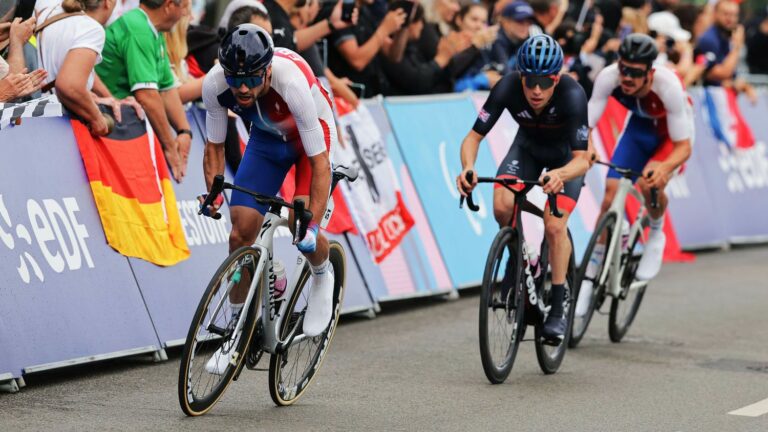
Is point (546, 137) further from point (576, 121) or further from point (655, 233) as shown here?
point (655, 233)

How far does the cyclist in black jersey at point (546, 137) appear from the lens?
7.83 metres

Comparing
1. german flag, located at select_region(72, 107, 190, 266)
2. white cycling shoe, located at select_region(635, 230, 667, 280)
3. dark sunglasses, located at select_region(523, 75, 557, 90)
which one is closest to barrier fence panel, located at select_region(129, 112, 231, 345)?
german flag, located at select_region(72, 107, 190, 266)

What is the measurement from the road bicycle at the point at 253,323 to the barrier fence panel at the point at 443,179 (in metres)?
4.37

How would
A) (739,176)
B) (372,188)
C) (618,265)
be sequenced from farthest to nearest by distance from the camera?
(739,176), (372,188), (618,265)

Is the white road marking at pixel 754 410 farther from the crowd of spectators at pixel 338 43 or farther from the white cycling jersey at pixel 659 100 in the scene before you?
the crowd of spectators at pixel 338 43

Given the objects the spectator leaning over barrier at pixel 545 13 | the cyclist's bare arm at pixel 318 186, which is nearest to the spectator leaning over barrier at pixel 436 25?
the spectator leaning over barrier at pixel 545 13

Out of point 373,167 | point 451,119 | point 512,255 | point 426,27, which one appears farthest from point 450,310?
point 426,27

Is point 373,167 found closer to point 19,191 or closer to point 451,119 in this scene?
point 451,119

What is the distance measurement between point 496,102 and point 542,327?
1.48 m

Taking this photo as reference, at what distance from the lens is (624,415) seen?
23.0 ft

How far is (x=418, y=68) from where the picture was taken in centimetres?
1262

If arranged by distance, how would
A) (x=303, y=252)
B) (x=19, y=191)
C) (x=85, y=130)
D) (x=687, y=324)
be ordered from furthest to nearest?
(x=687, y=324), (x=85, y=130), (x=19, y=191), (x=303, y=252)

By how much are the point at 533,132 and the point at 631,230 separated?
187cm

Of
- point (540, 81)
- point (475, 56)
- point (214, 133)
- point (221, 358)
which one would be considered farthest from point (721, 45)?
point (221, 358)
